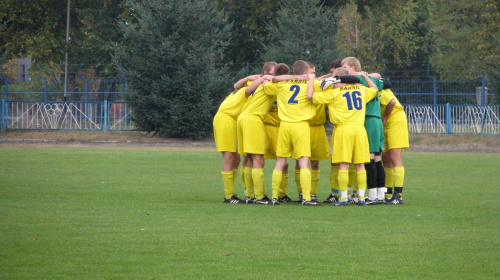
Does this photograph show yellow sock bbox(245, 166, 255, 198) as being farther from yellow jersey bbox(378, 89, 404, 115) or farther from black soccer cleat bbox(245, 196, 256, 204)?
yellow jersey bbox(378, 89, 404, 115)

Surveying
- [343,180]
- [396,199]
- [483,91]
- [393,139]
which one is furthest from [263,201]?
[483,91]

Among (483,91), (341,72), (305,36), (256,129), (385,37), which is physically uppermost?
(385,37)

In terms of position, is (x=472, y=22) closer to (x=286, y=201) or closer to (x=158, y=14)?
(x=158, y=14)

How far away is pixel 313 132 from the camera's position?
1180 cm

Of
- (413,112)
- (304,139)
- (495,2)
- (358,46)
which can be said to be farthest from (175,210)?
(358,46)

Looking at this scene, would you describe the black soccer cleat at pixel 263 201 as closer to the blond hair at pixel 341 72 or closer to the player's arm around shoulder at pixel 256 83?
the player's arm around shoulder at pixel 256 83

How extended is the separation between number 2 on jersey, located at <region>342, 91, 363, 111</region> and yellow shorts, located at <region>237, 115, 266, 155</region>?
53.7 inches

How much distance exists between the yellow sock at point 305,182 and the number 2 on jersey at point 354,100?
3.64 ft

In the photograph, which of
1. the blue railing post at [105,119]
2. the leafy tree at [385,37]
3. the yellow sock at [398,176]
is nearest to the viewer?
the yellow sock at [398,176]

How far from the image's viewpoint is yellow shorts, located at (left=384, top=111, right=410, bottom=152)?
1178 cm

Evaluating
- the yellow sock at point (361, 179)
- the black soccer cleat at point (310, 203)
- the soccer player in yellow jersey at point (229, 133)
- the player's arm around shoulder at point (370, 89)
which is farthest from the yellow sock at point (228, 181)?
the player's arm around shoulder at point (370, 89)

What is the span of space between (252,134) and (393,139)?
221cm

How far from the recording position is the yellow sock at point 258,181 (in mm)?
11422

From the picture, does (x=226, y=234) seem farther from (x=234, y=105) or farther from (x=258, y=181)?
(x=234, y=105)
